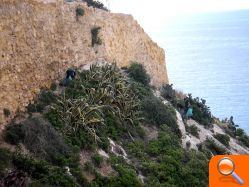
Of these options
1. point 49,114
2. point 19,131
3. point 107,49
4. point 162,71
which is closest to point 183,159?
point 49,114

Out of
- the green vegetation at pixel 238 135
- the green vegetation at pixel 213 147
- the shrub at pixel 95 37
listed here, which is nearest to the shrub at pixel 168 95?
the green vegetation at pixel 213 147

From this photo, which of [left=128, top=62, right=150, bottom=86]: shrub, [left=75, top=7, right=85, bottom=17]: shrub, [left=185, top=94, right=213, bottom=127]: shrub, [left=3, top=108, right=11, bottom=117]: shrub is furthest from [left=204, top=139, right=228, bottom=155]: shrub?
[left=3, top=108, right=11, bottom=117]: shrub

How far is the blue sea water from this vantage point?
7706cm

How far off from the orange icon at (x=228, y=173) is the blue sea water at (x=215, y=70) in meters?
64.0

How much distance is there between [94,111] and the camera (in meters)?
16.4

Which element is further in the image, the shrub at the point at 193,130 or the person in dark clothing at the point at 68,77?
the shrub at the point at 193,130

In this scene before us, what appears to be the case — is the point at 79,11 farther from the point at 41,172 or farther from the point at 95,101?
the point at 41,172

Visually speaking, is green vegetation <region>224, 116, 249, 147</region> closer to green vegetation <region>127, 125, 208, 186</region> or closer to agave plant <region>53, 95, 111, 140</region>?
green vegetation <region>127, 125, 208, 186</region>

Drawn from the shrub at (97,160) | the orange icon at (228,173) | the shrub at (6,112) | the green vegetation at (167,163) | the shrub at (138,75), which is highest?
the orange icon at (228,173)

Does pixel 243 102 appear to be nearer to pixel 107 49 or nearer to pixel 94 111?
pixel 107 49

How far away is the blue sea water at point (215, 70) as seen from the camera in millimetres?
77062

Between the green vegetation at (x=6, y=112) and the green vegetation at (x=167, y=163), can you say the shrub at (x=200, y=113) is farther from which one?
the green vegetation at (x=6, y=112)

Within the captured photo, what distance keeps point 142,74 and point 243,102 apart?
57894 mm

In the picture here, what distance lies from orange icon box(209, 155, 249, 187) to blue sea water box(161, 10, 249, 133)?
6402cm
